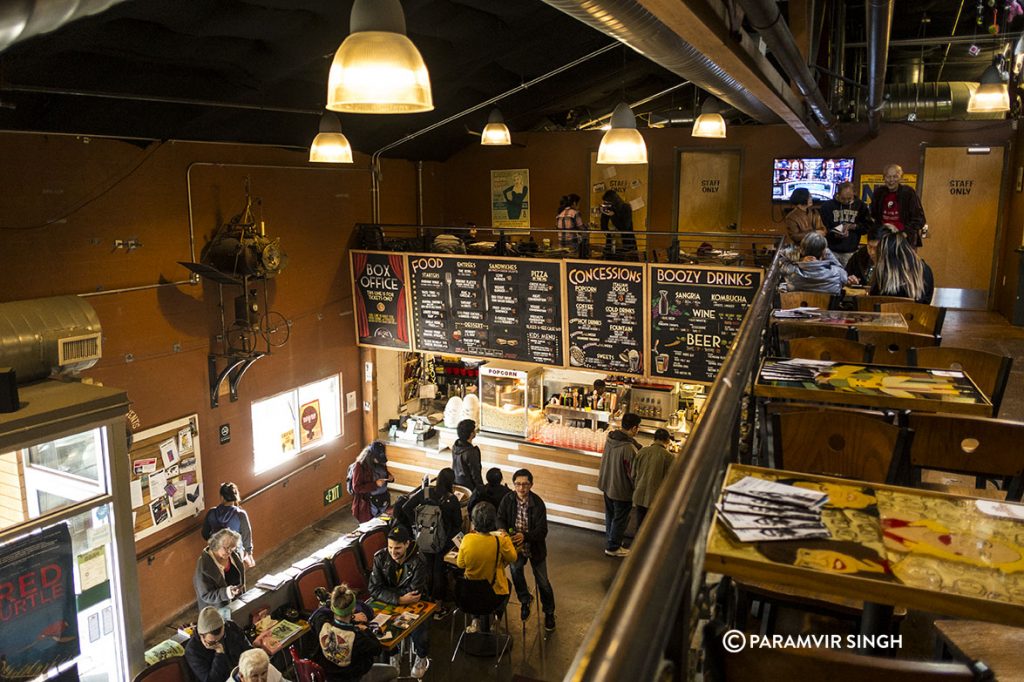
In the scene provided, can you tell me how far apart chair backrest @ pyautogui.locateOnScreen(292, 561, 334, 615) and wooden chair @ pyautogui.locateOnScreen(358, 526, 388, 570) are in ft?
1.72

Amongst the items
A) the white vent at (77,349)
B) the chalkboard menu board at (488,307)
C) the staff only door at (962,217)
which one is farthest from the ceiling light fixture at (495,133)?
the staff only door at (962,217)

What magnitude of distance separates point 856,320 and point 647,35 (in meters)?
2.31

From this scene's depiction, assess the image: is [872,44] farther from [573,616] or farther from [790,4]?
[573,616]

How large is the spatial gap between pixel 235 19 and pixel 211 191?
243 centimetres

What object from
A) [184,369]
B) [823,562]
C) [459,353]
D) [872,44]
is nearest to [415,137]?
[459,353]

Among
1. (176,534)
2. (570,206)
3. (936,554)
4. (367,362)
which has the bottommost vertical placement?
(176,534)

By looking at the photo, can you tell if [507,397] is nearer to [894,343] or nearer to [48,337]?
[48,337]

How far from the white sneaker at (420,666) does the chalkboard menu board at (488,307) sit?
3.70m

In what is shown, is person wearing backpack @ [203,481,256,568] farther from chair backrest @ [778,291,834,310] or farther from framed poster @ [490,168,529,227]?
framed poster @ [490,168,529,227]

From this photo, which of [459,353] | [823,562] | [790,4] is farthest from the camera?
[459,353]

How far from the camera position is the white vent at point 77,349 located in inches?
212

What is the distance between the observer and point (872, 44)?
17.0ft

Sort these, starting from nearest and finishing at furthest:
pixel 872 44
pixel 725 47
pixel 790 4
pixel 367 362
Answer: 1. pixel 725 47
2. pixel 872 44
3. pixel 790 4
4. pixel 367 362

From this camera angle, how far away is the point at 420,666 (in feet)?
20.8
